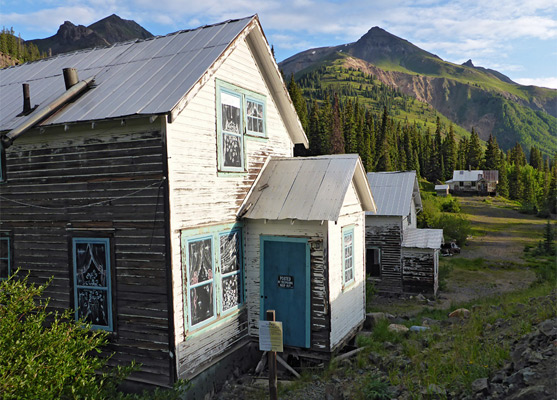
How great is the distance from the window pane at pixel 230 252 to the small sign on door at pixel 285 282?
3.63 ft

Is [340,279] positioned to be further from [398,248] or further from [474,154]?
[474,154]

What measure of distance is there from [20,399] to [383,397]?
5797 mm

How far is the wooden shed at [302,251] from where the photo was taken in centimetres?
984

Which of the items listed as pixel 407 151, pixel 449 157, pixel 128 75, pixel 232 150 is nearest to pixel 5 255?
pixel 128 75

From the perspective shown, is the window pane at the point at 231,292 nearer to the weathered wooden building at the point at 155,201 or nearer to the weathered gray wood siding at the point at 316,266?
the weathered wooden building at the point at 155,201

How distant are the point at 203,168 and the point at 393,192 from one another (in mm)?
16029

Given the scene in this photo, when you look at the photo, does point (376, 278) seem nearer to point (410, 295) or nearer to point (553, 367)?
point (410, 295)

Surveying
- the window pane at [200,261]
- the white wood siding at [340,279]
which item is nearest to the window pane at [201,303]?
the window pane at [200,261]

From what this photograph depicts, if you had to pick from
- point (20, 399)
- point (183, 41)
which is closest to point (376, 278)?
point (183, 41)

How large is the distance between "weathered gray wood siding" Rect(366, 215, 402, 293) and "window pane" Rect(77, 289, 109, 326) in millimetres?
16192

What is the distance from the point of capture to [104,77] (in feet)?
31.9

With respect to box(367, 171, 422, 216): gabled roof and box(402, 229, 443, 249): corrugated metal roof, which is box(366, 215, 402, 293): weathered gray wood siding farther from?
box(402, 229, 443, 249): corrugated metal roof

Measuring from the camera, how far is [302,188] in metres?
10.5

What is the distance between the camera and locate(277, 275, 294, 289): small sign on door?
1012 cm
